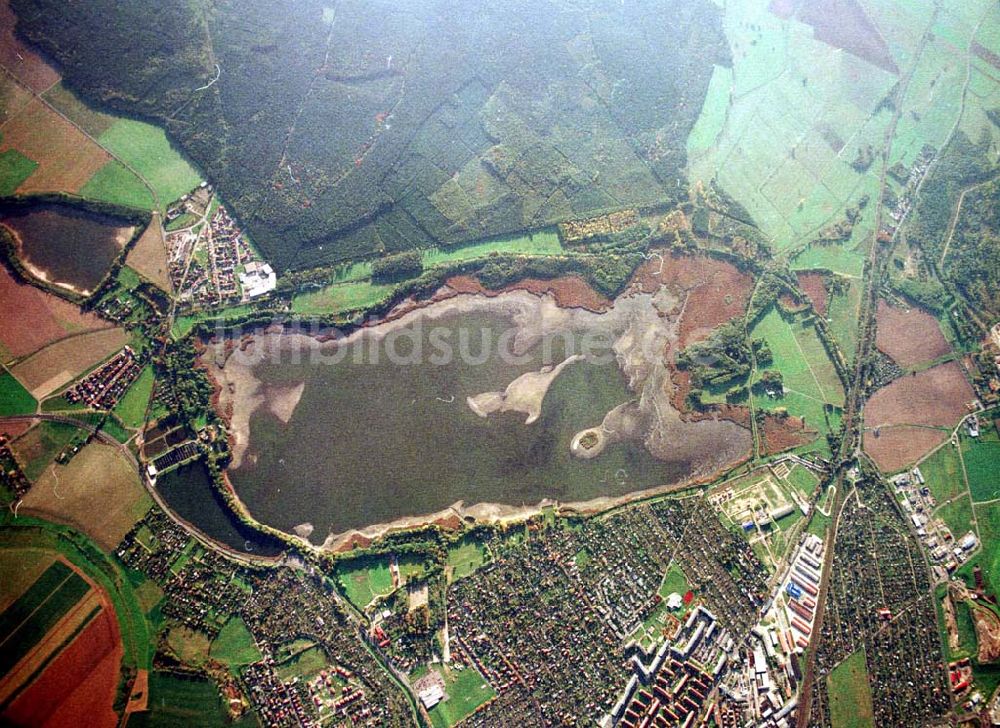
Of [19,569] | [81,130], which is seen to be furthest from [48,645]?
[81,130]

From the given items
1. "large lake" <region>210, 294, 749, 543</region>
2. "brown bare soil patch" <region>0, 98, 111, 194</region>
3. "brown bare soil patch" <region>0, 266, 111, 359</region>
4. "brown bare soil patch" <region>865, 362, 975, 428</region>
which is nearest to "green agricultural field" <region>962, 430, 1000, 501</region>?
"brown bare soil patch" <region>865, 362, 975, 428</region>

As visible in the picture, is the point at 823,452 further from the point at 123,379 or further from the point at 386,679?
the point at 123,379

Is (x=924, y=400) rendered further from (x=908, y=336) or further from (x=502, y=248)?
(x=502, y=248)

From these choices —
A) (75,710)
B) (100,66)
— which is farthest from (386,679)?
(100,66)

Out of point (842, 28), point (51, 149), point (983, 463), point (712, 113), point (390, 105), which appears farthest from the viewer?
point (842, 28)

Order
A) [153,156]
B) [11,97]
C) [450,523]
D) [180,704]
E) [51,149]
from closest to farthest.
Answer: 1. [180,704]
2. [450,523]
3. [51,149]
4. [11,97]
5. [153,156]

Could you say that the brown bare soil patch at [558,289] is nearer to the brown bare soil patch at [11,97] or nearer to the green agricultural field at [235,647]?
the green agricultural field at [235,647]

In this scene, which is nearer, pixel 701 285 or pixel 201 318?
pixel 201 318
